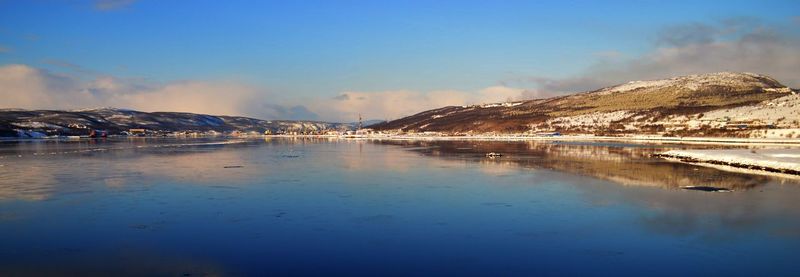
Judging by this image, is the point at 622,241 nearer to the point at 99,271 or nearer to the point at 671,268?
the point at 671,268

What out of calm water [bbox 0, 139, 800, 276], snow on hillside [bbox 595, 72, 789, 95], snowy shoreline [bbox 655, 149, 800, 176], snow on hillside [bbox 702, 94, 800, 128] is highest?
snow on hillside [bbox 595, 72, 789, 95]

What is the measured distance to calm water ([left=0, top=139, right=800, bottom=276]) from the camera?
927 centimetres

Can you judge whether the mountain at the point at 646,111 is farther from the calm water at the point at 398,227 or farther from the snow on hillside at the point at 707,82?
the calm water at the point at 398,227

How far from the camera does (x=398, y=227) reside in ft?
41.2

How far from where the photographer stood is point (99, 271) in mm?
8766

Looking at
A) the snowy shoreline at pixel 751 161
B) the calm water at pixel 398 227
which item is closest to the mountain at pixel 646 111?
the snowy shoreline at pixel 751 161

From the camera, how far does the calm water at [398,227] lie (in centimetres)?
927

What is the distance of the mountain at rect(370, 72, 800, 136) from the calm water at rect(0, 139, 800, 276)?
241 ft

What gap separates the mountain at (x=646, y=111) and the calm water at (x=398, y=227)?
7353cm

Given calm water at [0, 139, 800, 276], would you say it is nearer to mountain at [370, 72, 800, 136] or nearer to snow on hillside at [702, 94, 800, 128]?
snow on hillside at [702, 94, 800, 128]

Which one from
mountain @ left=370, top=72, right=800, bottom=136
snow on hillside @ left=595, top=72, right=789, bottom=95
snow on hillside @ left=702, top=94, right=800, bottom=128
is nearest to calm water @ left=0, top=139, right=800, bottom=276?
snow on hillside @ left=702, top=94, right=800, bottom=128

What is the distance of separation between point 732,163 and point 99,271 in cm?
3140

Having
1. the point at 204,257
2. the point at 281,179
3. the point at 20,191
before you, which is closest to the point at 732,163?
the point at 281,179

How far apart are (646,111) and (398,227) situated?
12096cm
